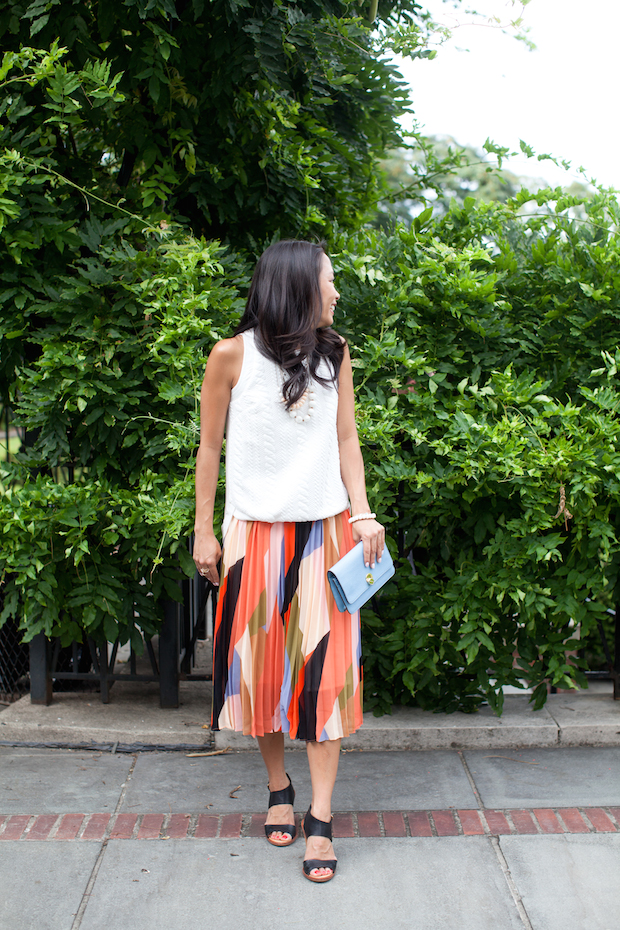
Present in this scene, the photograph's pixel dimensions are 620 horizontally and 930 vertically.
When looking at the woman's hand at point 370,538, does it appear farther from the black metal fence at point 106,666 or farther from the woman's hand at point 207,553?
the black metal fence at point 106,666

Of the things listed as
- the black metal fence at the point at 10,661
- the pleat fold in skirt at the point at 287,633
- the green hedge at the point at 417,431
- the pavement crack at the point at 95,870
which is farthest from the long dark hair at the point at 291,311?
the black metal fence at the point at 10,661

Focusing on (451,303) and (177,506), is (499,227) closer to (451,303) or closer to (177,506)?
(451,303)

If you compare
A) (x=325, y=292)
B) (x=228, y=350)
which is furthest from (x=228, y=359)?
(x=325, y=292)

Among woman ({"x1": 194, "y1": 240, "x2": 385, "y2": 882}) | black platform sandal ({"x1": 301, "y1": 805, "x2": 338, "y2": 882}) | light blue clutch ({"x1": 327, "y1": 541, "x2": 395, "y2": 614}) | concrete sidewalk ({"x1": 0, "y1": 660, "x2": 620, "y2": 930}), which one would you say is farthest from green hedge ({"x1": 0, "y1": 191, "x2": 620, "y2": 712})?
black platform sandal ({"x1": 301, "y1": 805, "x2": 338, "y2": 882})

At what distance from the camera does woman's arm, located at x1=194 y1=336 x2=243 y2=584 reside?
246 cm

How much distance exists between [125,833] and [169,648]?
1.00 m

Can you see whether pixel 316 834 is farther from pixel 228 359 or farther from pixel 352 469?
pixel 228 359

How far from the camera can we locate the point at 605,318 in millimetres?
3291

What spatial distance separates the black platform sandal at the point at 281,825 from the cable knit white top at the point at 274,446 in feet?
3.37

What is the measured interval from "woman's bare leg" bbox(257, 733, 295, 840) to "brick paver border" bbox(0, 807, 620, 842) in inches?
4.4

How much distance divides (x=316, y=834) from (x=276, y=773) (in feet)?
0.90

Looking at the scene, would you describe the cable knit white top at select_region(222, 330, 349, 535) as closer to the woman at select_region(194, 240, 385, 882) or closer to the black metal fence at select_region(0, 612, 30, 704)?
the woman at select_region(194, 240, 385, 882)

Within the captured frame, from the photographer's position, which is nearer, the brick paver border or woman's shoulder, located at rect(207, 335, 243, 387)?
woman's shoulder, located at rect(207, 335, 243, 387)

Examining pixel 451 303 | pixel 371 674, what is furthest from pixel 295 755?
pixel 451 303
